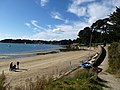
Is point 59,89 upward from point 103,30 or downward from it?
downward

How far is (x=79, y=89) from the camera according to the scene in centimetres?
1119

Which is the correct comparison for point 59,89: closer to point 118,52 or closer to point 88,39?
point 118,52

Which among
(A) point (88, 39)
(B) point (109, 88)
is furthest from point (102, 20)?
(B) point (109, 88)

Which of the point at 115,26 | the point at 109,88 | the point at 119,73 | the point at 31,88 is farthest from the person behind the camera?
the point at 115,26

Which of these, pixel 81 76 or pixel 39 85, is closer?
pixel 39 85

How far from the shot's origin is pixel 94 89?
12188mm

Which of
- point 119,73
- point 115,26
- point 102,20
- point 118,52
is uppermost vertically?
point 102,20

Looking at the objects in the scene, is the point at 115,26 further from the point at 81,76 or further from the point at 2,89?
the point at 2,89

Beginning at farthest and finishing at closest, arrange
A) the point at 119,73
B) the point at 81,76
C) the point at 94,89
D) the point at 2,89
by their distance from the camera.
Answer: the point at 119,73 → the point at 81,76 → the point at 94,89 → the point at 2,89

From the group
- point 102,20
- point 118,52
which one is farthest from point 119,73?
point 102,20

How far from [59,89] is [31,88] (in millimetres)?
1226

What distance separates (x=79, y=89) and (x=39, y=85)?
1830mm

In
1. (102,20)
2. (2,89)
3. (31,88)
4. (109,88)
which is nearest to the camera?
(2,89)

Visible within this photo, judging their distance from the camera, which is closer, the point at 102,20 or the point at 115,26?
the point at 115,26
